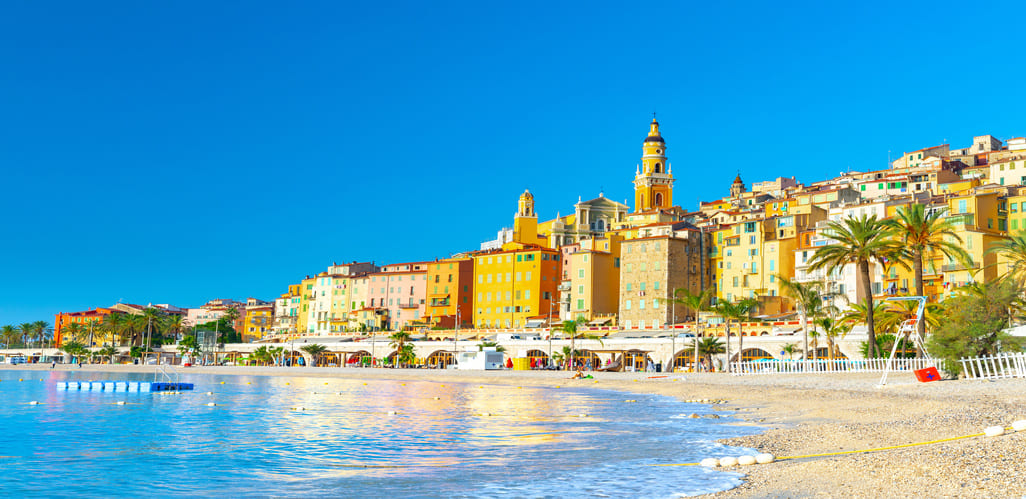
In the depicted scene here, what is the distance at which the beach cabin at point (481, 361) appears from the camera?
8412cm

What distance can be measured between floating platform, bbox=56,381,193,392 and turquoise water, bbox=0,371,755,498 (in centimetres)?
1544

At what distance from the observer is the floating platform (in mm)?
53000

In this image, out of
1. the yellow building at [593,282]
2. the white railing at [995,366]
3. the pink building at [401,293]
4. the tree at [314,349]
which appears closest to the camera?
the white railing at [995,366]

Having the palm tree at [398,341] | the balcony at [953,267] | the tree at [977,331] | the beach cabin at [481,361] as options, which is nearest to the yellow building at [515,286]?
the palm tree at [398,341]

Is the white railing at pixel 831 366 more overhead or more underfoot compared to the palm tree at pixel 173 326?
more underfoot

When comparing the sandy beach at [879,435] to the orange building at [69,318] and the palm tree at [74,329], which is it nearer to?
the palm tree at [74,329]

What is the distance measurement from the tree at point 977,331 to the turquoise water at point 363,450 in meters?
11.2

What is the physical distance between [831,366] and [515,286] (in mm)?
78658

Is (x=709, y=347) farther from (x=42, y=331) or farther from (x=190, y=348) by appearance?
Result: (x=42, y=331)

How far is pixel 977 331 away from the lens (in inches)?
1405

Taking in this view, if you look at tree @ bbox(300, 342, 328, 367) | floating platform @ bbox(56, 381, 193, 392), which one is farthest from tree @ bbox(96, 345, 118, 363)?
floating platform @ bbox(56, 381, 193, 392)

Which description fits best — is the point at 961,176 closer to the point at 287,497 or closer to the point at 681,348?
the point at 681,348

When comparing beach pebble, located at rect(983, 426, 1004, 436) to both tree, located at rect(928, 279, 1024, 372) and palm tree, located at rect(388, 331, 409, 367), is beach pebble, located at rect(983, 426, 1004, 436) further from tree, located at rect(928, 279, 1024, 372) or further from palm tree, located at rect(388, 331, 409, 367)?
palm tree, located at rect(388, 331, 409, 367)

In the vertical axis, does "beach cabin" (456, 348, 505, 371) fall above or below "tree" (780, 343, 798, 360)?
below
